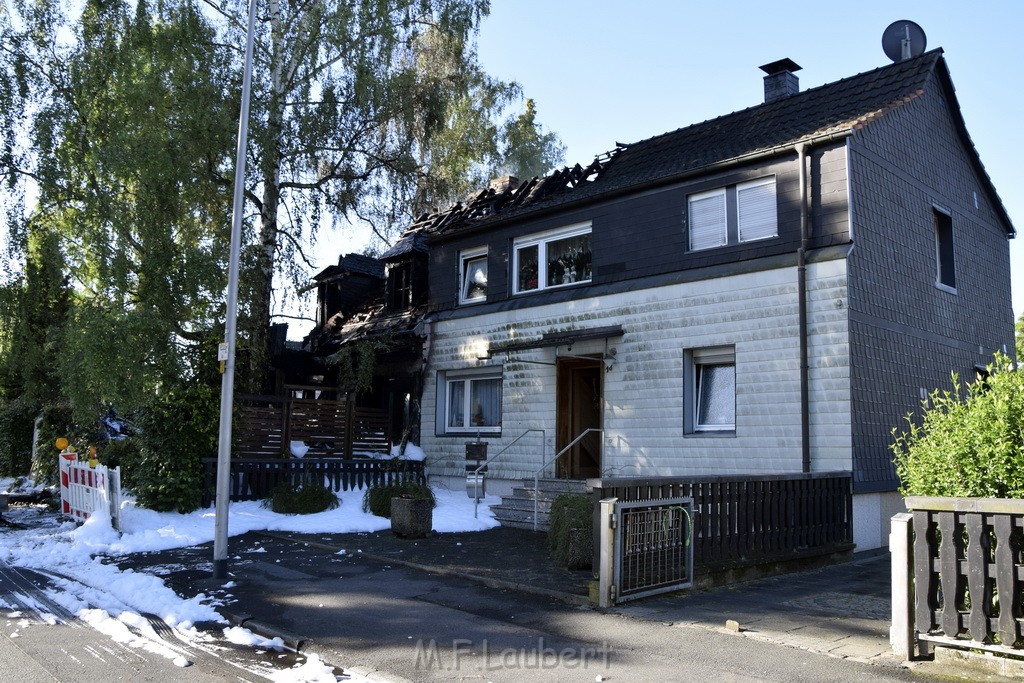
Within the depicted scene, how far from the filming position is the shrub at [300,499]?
588 inches

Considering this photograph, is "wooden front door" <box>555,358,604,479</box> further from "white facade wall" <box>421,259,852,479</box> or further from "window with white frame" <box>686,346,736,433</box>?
"window with white frame" <box>686,346,736,433</box>

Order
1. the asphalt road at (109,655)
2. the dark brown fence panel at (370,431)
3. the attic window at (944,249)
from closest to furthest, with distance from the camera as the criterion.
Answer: the asphalt road at (109,655)
the attic window at (944,249)
the dark brown fence panel at (370,431)

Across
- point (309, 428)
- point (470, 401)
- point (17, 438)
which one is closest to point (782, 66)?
point (470, 401)

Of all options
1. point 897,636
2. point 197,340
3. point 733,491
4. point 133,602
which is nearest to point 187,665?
point 133,602

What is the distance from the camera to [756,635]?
282 inches

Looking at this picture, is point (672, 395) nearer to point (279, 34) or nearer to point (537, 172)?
point (279, 34)

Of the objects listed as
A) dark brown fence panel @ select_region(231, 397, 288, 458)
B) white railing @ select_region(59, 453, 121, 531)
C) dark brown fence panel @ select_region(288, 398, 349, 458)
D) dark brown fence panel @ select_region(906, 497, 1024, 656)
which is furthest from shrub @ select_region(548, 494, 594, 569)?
dark brown fence panel @ select_region(288, 398, 349, 458)

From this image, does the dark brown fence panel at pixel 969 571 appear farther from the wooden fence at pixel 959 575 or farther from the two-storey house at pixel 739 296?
the two-storey house at pixel 739 296

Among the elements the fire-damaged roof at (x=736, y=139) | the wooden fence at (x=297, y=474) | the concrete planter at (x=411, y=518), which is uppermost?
the fire-damaged roof at (x=736, y=139)

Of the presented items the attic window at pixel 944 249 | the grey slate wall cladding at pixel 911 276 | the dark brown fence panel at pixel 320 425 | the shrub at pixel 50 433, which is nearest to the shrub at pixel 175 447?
the dark brown fence panel at pixel 320 425

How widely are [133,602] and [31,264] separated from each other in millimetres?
13553

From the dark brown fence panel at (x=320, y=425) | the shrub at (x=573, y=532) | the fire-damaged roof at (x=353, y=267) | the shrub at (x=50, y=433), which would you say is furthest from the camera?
the fire-damaged roof at (x=353, y=267)

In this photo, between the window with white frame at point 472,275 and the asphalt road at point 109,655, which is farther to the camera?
the window with white frame at point 472,275

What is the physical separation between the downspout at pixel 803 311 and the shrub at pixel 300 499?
826 cm
